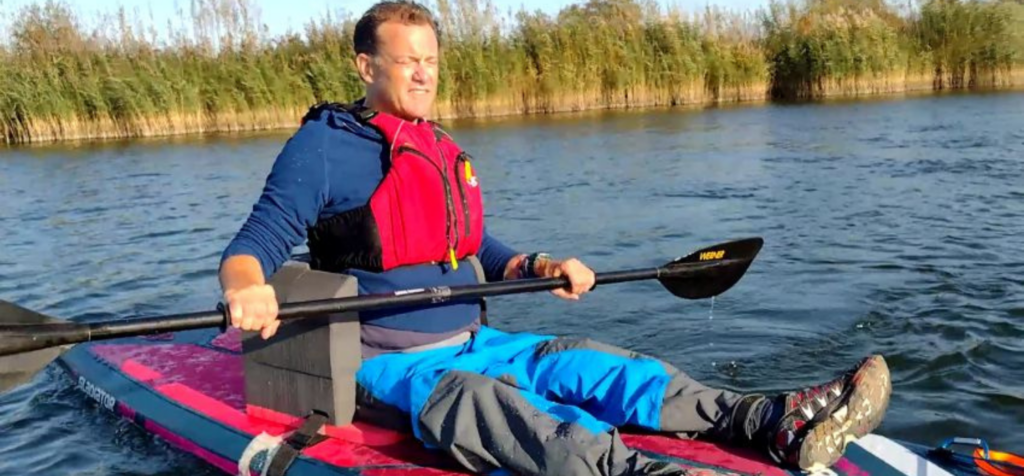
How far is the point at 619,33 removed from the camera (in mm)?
19234

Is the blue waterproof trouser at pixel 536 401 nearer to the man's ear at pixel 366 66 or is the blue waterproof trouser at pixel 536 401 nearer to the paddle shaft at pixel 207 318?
the paddle shaft at pixel 207 318

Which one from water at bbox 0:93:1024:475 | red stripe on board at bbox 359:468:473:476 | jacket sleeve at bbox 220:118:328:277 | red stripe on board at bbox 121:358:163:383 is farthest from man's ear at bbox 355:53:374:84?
red stripe on board at bbox 121:358:163:383

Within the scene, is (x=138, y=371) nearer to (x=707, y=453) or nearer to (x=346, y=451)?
(x=346, y=451)

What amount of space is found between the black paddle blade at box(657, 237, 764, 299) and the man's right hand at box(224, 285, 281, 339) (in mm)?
1691

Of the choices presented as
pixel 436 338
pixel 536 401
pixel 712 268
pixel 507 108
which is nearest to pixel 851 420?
pixel 536 401

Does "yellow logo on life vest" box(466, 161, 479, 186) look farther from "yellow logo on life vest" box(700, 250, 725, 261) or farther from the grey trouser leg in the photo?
"yellow logo on life vest" box(700, 250, 725, 261)

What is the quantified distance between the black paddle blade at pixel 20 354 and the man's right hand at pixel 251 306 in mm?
591

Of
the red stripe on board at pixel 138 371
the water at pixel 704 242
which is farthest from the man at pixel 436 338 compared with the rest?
the red stripe on board at pixel 138 371

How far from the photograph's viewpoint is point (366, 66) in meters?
3.03

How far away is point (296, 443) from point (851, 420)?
1.68 meters

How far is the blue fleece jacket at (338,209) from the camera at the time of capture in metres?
2.80

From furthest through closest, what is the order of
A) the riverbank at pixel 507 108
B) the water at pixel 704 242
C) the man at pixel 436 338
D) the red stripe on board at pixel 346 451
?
the riverbank at pixel 507 108 → the water at pixel 704 242 → the red stripe on board at pixel 346 451 → the man at pixel 436 338

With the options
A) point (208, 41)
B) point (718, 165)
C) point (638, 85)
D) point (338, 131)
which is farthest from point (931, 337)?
point (208, 41)

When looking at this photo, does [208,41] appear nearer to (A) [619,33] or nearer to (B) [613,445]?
(A) [619,33]
